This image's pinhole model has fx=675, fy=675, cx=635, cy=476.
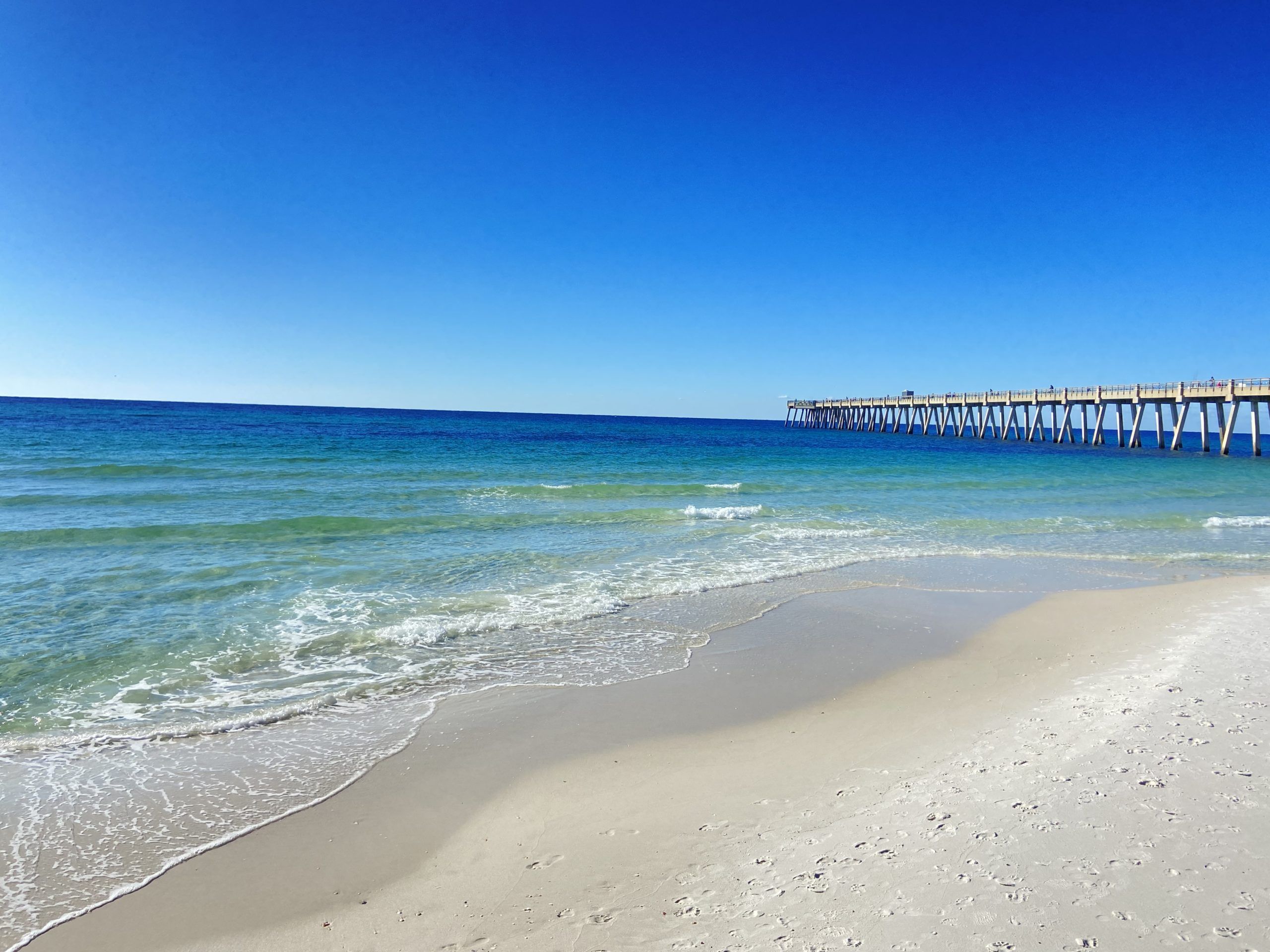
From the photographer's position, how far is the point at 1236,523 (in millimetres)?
18438

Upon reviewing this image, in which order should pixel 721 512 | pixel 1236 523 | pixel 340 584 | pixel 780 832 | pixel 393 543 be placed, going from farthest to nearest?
pixel 721 512 → pixel 1236 523 → pixel 393 543 → pixel 340 584 → pixel 780 832

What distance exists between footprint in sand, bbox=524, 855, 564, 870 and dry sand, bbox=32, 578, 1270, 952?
26 mm

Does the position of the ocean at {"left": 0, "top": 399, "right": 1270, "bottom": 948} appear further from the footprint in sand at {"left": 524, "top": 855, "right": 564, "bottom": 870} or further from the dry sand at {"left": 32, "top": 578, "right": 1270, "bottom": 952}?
the footprint in sand at {"left": 524, "top": 855, "right": 564, "bottom": 870}

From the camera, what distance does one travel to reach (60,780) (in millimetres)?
4836

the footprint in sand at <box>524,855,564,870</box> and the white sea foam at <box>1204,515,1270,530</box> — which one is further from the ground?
the white sea foam at <box>1204,515,1270,530</box>

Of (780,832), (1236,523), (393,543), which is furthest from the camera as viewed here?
(1236,523)

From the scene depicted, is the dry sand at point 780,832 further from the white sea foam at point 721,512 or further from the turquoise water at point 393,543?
the white sea foam at point 721,512

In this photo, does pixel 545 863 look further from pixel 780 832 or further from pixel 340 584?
pixel 340 584

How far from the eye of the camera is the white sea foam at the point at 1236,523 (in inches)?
703

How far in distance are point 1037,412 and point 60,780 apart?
70556 millimetres

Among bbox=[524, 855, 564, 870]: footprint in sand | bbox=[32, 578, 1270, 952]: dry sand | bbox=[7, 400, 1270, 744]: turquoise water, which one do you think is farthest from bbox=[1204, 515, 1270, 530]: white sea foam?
bbox=[524, 855, 564, 870]: footprint in sand

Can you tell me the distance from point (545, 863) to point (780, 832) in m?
1.39

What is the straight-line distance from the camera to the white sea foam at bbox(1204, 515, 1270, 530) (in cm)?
1784

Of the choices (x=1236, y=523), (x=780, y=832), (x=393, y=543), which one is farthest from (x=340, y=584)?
(x=1236, y=523)
